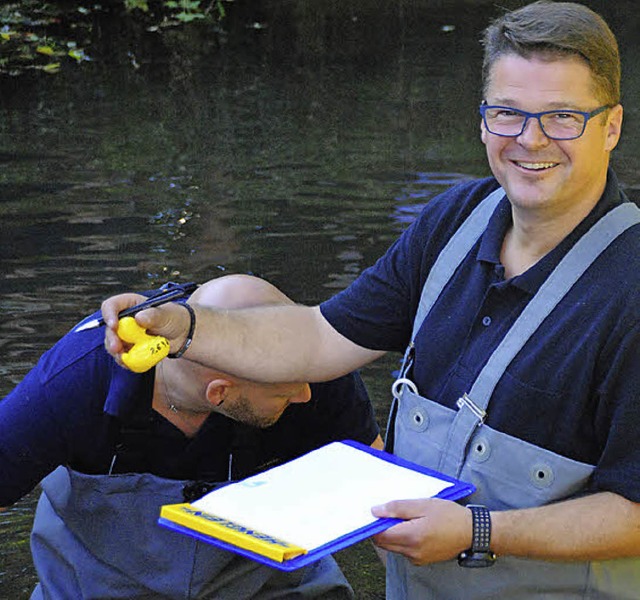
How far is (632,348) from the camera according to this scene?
2.42 metres

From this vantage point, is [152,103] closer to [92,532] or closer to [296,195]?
[296,195]

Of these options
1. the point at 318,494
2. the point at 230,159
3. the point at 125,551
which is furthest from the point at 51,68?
the point at 318,494

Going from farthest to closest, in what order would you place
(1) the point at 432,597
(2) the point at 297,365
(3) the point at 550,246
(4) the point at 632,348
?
(2) the point at 297,365 → (1) the point at 432,597 → (3) the point at 550,246 → (4) the point at 632,348

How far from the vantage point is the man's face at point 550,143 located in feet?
8.20

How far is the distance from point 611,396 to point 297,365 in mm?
854

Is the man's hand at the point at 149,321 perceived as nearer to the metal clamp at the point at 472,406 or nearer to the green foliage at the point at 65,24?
the metal clamp at the point at 472,406

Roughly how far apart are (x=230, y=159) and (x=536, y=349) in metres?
6.56

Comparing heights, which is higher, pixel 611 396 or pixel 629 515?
pixel 611 396

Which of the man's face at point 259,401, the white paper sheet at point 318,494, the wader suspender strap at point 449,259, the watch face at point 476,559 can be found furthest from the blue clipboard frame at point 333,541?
the man's face at point 259,401

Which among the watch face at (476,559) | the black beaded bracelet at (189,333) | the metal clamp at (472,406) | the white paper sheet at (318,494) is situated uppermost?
the black beaded bracelet at (189,333)

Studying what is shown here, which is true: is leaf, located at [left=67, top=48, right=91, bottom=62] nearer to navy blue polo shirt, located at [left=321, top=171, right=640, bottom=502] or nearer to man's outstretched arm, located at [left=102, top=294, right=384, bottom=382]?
man's outstretched arm, located at [left=102, top=294, right=384, bottom=382]

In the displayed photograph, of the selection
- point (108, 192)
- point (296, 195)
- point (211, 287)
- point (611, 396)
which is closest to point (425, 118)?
point (296, 195)

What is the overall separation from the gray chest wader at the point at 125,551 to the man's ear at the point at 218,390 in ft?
0.80

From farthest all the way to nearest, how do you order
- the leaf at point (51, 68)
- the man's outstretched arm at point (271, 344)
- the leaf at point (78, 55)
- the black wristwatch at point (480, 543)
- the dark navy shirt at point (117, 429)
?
the leaf at point (78, 55), the leaf at point (51, 68), the dark navy shirt at point (117, 429), the man's outstretched arm at point (271, 344), the black wristwatch at point (480, 543)
